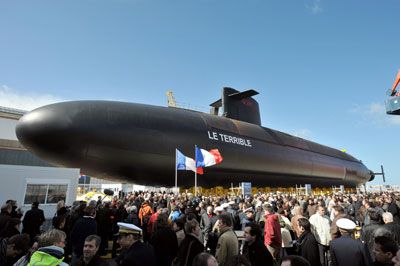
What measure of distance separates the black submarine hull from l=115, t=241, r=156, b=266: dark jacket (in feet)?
33.4

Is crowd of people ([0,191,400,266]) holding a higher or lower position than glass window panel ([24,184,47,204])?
lower

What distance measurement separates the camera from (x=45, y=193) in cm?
1202

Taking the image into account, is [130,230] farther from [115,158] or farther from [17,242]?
[115,158]

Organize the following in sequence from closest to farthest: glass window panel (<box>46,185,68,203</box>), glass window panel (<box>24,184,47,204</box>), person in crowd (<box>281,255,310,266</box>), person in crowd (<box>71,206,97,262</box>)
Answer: person in crowd (<box>281,255,310,266</box>), person in crowd (<box>71,206,97,262</box>), glass window panel (<box>24,184,47,204</box>), glass window panel (<box>46,185,68,203</box>)

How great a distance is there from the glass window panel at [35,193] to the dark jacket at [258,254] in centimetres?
1143

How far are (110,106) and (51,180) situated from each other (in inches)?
184

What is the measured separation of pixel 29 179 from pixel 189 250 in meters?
11.0

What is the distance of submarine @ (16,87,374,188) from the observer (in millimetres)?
12312

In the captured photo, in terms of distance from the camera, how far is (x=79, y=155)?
12.4m

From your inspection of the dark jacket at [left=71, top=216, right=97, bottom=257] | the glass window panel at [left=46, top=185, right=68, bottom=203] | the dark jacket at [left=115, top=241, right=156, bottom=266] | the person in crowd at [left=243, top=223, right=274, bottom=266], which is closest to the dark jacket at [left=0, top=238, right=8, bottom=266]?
the dark jacket at [left=71, top=216, right=97, bottom=257]

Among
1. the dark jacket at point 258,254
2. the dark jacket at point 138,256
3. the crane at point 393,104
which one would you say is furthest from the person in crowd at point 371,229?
the crane at point 393,104

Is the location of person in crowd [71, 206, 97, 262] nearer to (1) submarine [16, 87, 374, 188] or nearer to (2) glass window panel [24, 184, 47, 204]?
(1) submarine [16, 87, 374, 188]

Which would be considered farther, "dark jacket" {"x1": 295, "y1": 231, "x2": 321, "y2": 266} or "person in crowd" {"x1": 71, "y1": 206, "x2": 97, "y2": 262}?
"person in crowd" {"x1": 71, "y1": 206, "x2": 97, "y2": 262}

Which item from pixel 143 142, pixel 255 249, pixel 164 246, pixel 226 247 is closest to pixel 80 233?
pixel 164 246
